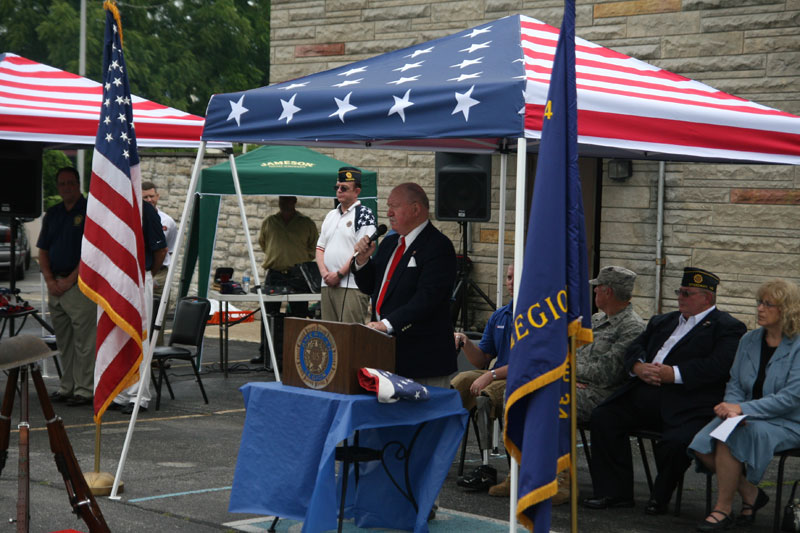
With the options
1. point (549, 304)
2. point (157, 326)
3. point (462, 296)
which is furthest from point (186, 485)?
point (462, 296)

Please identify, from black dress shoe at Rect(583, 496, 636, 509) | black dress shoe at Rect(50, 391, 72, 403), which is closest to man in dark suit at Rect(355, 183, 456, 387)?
black dress shoe at Rect(583, 496, 636, 509)

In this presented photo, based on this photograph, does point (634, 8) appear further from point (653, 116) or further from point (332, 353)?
point (332, 353)

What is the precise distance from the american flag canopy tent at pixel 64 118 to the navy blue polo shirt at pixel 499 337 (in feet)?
8.89

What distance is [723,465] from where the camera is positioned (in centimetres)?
590

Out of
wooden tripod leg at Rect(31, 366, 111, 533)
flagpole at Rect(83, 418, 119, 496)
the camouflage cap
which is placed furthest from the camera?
the camouflage cap

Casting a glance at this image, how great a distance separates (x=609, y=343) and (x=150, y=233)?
4.19m

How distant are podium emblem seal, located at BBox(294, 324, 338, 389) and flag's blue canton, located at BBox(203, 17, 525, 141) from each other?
106 centimetres

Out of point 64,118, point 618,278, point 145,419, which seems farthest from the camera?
point 145,419

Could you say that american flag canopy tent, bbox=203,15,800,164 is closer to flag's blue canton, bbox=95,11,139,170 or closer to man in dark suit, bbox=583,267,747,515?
flag's blue canton, bbox=95,11,139,170

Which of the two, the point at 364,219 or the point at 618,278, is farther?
the point at 364,219

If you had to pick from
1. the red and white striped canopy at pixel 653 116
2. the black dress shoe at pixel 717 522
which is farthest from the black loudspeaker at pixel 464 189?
the black dress shoe at pixel 717 522

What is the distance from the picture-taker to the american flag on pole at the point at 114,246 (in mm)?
6496

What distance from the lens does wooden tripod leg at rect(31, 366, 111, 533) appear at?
4.51 meters

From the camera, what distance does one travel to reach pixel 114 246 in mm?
6539
